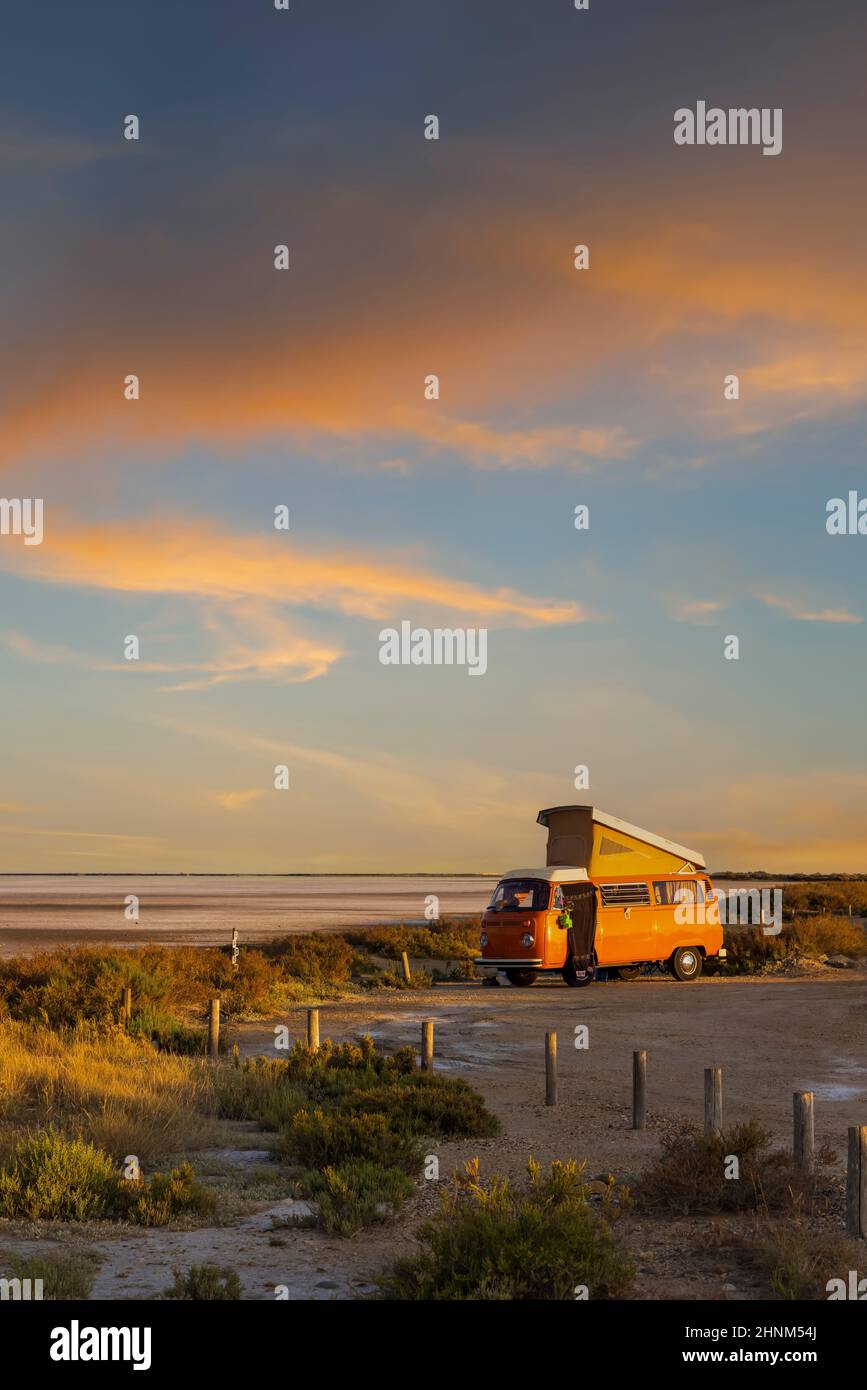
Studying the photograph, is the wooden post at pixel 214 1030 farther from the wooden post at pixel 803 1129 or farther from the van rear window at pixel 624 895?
the van rear window at pixel 624 895

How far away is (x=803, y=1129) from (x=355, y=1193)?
4.19 metres

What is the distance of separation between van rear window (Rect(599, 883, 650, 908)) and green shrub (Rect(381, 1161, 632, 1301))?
68.7 feet

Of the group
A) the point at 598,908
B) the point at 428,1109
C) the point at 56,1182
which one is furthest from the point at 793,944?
the point at 56,1182

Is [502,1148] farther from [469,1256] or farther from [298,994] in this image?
[298,994]

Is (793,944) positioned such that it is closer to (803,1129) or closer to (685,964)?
(685,964)

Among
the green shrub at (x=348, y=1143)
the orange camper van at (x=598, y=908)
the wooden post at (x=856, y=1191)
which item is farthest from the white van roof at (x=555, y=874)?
the wooden post at (x=856, y=1191)

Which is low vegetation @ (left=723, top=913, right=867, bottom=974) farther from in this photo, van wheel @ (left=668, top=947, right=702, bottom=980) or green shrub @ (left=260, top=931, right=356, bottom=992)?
green shrub @ (left=260, top=931, right=356, bottom=992)

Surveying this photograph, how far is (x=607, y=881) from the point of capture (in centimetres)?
3003

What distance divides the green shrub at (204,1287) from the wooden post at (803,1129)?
18.0 ft

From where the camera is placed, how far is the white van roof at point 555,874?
94.6 feet

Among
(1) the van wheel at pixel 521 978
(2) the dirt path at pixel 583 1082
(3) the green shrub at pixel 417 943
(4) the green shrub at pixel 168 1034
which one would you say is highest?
(3) the green shrub at pixel 417 943
